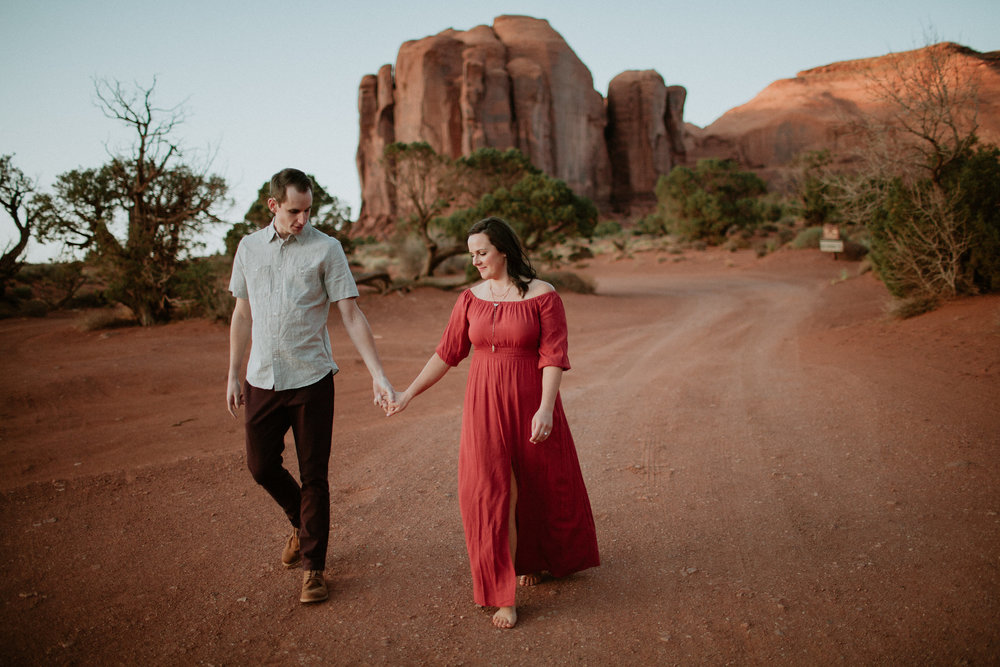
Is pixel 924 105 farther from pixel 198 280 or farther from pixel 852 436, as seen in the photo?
pixel 198 280

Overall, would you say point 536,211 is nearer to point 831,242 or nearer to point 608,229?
point 831,242

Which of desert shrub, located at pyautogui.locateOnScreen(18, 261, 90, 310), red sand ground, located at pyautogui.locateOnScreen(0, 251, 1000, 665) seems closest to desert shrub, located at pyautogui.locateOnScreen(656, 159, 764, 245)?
red sand ground, located at pyautogui.locateOnScreen(0, 251, 1000, 665)

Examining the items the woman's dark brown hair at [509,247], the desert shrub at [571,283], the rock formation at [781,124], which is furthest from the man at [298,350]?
the rock formation at [781,124]

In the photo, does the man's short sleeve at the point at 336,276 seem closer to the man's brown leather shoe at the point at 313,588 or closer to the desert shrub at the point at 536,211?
the man's brown leather shoe at the point at 313,588

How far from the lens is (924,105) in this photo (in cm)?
1092

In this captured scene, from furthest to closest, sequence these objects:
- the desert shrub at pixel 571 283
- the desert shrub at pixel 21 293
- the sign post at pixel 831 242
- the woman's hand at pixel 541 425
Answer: the sign post at pixel 831 242 → the desert shrub at pixel 571 283 → the desert shrub at pixel 21 293 → the woman's hand at pixel 541 425

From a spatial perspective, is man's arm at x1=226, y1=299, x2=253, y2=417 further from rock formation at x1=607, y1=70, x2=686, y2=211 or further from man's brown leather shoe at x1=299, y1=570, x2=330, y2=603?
rock formation at x1=607, y1=70, x2=686, y2=211

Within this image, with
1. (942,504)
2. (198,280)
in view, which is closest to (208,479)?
(942,504)

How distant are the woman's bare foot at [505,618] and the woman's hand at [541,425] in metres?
0.80

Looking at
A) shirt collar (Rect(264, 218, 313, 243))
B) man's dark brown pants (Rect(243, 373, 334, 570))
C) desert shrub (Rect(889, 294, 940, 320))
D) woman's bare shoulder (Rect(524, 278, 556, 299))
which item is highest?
shirt collar (Rect(264, 218, 313, 243))

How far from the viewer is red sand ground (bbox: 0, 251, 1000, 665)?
300 cm

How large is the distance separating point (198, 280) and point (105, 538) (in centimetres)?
1162

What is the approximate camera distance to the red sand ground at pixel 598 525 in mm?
3000

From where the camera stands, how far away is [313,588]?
3.32 meters
